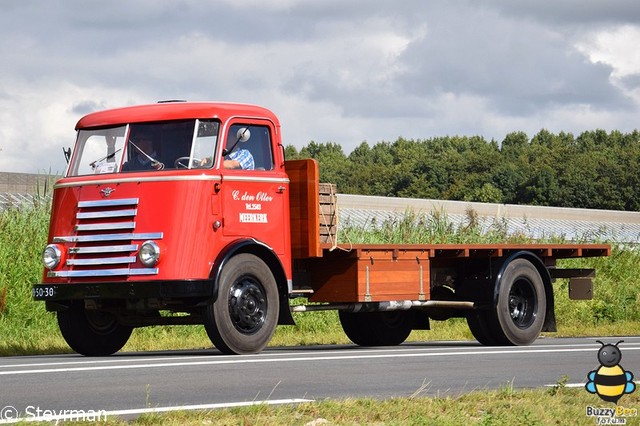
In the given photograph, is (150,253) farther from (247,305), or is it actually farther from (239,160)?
(239,160)

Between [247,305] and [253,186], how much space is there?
149 cm

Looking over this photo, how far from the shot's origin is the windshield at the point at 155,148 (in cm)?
1491

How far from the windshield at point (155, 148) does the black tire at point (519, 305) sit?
5.26 m

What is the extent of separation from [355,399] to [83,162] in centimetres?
718

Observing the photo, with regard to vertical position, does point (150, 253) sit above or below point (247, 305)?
above

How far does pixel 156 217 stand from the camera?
14484 mm

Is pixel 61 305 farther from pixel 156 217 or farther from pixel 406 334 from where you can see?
pixel 406 334

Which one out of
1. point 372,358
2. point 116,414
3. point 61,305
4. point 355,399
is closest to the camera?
point 116,414

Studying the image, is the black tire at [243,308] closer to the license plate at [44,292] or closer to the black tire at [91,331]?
the license plate at [44,292]

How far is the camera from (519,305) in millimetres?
18484

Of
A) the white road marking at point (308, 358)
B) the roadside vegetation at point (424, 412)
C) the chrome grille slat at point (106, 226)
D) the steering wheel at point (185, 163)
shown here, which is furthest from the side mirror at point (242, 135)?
the roadside vegetation at point (424, 412)

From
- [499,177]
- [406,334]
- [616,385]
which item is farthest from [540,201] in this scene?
[616,385]

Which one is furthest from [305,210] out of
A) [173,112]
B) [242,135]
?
[173,112]

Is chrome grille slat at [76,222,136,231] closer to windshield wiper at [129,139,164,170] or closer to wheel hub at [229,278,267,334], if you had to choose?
windshield wiper at [129,139,164,170]
